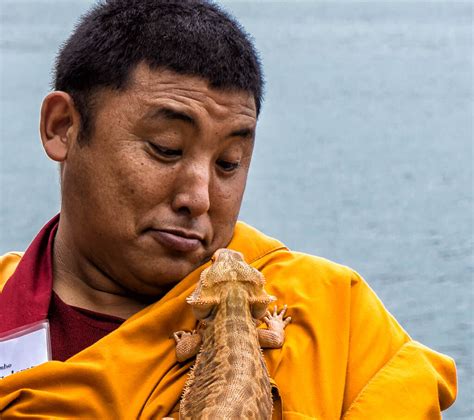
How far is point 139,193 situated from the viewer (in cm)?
199

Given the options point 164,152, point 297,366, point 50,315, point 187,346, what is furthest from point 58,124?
point 297,366

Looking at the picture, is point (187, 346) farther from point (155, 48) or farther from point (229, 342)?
point (155, 48)

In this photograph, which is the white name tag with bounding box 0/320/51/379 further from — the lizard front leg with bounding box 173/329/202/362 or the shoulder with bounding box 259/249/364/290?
the shoulder with bounding box 259/249/364/290

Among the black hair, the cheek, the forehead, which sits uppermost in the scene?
the black hair

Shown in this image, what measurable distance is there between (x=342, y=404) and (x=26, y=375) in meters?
0.62

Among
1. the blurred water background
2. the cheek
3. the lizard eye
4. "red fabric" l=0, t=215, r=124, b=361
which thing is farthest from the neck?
the blurred water background

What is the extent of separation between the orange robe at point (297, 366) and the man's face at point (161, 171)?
121 millimetres

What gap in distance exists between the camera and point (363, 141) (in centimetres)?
609

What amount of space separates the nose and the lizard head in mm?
138

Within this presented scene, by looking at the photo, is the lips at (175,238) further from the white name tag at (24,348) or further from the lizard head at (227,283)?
the white name tag at (24,348)

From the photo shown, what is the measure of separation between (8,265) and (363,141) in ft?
13.1

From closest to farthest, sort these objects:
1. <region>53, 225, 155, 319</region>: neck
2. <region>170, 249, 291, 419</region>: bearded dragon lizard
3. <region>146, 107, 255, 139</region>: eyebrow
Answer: <region>170, 249, 291, 419</region>: bearded dragon lizard
<region>146, 107, 255, 139</region>: eyebrow
<region>53, 225, 155, 319</region>: neck

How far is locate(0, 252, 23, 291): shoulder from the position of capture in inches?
90.1

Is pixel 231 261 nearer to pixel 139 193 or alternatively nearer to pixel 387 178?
pixel 139 193
